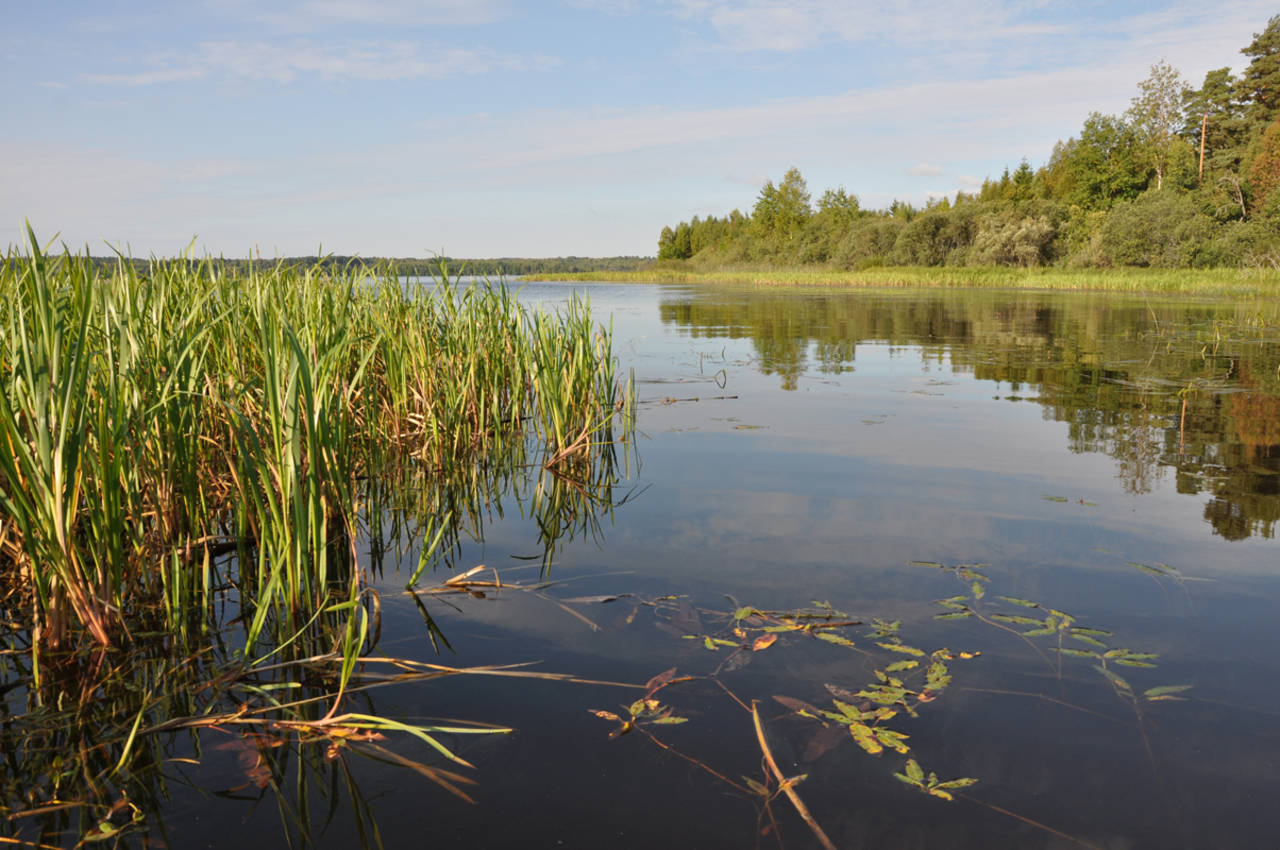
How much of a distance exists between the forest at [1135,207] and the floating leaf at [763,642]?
34571 millimetres

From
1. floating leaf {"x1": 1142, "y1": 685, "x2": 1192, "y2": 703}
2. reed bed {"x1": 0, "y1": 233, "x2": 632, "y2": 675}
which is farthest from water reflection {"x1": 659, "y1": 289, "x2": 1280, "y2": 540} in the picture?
reed bed {"x1": 0, "y1": 233, "x2": 632, "y2": 675}

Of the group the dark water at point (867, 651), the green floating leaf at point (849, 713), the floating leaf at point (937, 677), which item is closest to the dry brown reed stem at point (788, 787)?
the dark water at point (867, 651)

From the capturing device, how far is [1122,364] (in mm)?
10781

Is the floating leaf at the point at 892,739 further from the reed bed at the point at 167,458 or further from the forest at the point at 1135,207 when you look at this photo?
the forest at the point at 1135,207

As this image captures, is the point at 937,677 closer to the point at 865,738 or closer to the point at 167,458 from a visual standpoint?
the point at 865,738

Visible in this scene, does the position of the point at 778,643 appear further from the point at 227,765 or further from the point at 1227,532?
the point at 1227,532

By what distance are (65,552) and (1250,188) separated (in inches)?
2021

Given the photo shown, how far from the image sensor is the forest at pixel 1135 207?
38.0 meters

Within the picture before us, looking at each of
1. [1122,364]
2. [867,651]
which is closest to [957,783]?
[867,651]

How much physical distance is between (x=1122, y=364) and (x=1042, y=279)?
28.2 m

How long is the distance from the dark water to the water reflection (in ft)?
0.27

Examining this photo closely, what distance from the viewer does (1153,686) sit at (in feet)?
8.52

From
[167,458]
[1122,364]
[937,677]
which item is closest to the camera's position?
[937,677]

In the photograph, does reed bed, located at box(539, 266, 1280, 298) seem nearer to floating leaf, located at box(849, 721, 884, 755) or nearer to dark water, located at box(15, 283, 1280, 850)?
dark water, located at box(15, 283, 1280, 850)
